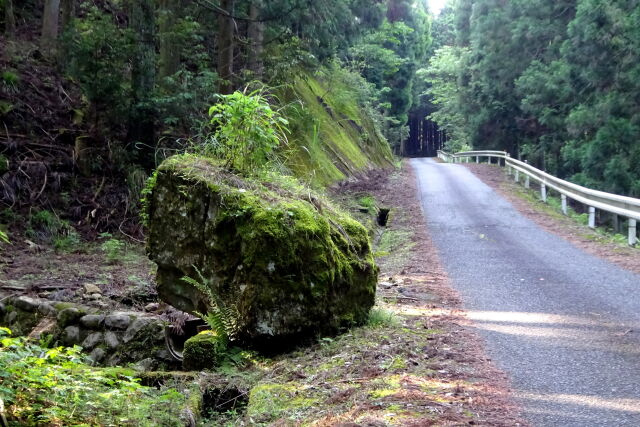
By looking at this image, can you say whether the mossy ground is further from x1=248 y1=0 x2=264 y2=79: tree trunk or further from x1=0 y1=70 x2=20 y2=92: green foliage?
x1=0 y1=70 x2=20 y2=92: green foliage

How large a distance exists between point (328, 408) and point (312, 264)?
1730 millimetres

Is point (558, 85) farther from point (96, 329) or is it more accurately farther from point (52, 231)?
point (96, 329)

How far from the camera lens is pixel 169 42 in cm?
1278

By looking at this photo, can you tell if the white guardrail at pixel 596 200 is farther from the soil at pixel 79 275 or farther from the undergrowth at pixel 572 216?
the soil at pixel 79 275

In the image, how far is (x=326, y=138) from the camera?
21.1 meters

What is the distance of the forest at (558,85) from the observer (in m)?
19.4

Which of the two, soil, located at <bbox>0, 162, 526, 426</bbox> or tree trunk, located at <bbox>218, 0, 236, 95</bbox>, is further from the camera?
tree trunk, located at <bbox>218, 0, 236, 95</bbox>

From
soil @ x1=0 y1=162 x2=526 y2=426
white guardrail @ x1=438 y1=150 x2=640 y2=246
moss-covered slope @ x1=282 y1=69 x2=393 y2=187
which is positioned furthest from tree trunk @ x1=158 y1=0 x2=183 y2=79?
white guardrail @ x1=438 y1=150 x2=640 y2=246

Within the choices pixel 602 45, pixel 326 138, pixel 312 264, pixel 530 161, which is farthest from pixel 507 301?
pixel 530 161

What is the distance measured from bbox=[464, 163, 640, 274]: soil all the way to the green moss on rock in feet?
21.4

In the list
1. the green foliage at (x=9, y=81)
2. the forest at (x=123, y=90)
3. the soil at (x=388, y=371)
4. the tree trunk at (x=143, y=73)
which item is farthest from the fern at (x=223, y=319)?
the green foliage at (x=9, y=81)

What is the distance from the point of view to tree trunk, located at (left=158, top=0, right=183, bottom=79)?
41.5 ft

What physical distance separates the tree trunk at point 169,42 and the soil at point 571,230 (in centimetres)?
961

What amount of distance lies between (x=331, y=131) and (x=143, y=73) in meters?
11.4
